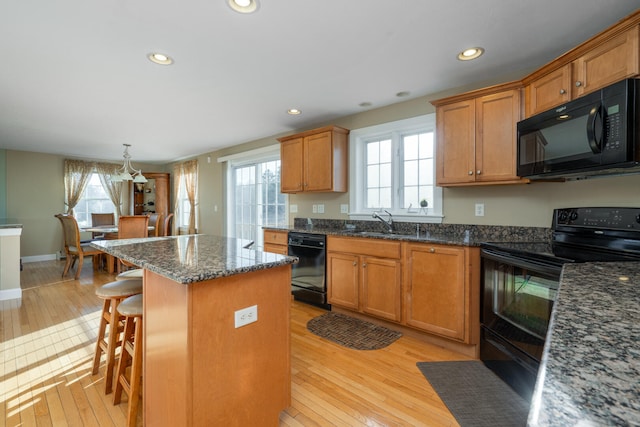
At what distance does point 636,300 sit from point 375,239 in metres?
2.11

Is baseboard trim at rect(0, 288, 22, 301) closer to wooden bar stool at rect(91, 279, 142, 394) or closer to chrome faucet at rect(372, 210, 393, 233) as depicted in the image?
wooden bar stool at rect(91, 279, 142, 394)

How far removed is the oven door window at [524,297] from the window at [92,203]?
27.0 feet

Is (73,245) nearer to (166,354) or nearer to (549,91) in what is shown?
(166,354)

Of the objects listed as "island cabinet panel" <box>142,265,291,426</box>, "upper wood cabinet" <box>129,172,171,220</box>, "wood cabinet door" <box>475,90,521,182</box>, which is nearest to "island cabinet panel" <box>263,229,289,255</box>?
"island cabinet panel" <box>142,265,291,426</box>

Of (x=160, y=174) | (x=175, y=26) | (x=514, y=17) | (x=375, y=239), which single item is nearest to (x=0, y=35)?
(x=175, y=26)

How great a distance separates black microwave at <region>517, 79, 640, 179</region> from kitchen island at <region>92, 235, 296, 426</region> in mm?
1805

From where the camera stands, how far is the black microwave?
1562 millimetres

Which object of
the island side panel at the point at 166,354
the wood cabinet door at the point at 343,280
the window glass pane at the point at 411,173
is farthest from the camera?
the window glass pane at the point at 411,173

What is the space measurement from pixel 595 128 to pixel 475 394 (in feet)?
5.66

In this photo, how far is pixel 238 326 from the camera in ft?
4.51

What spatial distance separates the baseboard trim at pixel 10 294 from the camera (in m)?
3.77

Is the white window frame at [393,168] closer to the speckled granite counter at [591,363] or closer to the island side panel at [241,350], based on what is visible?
the island side panel at [241,350]

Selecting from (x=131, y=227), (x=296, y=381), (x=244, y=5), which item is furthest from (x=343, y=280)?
(x=131, y=227)

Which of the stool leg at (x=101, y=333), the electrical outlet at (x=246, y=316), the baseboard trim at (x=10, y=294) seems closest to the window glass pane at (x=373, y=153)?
the electrical outlet at (x=246, y=316)
